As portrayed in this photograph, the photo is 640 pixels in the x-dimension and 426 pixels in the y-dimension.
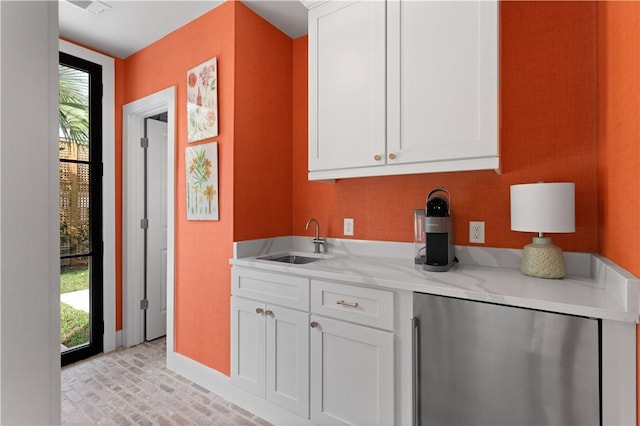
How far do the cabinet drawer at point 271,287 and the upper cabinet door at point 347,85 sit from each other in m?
0.72

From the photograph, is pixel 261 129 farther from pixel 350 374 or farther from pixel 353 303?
pixel 350 374

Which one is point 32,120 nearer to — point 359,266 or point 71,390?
point 359,266

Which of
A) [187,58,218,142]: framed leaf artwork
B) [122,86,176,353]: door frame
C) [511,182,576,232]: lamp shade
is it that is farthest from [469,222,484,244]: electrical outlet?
[122,86,176,353]: door frame

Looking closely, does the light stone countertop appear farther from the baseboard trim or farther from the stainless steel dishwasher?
the baseboard trim

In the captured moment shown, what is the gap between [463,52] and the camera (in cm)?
162

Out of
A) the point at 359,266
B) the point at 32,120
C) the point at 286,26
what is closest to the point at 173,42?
the point at 286,26

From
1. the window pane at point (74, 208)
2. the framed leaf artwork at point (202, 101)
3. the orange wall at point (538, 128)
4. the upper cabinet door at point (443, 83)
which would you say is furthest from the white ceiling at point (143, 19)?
the orange wall at point (538, 128)

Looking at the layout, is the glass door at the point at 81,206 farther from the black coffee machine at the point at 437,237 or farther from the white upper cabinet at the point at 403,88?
the black coffee machine at the point at 437,237

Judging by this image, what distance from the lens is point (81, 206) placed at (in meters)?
2.82

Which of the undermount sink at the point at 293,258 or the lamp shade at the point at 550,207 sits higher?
the lamp shade at the point at 550,207

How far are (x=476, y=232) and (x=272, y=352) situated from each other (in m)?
1.39

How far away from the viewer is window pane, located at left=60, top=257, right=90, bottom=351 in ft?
9.04

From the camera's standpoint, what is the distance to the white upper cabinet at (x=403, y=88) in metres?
1.59

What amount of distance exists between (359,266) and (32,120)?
1766 millimetres
